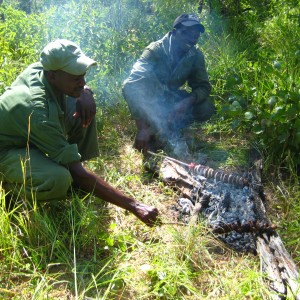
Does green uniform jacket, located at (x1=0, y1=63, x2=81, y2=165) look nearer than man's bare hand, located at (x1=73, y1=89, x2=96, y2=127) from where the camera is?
Yes

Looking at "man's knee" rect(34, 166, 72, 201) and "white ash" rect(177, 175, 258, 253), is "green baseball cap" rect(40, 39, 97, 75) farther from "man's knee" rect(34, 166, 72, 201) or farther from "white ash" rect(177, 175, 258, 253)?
"white ash" rect(177, 175, 258, 253)

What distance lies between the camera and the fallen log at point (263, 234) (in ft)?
7.48

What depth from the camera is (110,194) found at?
2703 mm

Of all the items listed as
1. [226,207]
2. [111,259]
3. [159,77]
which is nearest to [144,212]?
[111,259]

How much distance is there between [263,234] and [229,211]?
381mm

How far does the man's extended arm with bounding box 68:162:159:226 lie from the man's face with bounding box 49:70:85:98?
505 mm

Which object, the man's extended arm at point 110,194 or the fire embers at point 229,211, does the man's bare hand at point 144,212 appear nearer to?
the man's extended arm at point 110,194

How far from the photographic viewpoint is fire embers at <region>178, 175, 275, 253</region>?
2.79 meters

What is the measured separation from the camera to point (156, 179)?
3623 mm

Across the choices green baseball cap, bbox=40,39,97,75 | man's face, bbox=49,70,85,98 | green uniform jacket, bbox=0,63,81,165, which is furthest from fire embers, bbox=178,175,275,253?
green baseball cap, bbox=40,39,97,75

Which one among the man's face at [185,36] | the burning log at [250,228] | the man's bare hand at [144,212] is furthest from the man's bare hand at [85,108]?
the man's face at [185,36]

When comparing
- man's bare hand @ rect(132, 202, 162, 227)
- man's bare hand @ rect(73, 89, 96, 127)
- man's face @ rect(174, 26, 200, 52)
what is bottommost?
man's bare hand @ rect(132, 202, 162, 227)

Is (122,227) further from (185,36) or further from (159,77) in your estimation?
(185,36)

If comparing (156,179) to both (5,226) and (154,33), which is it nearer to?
(5,226)
